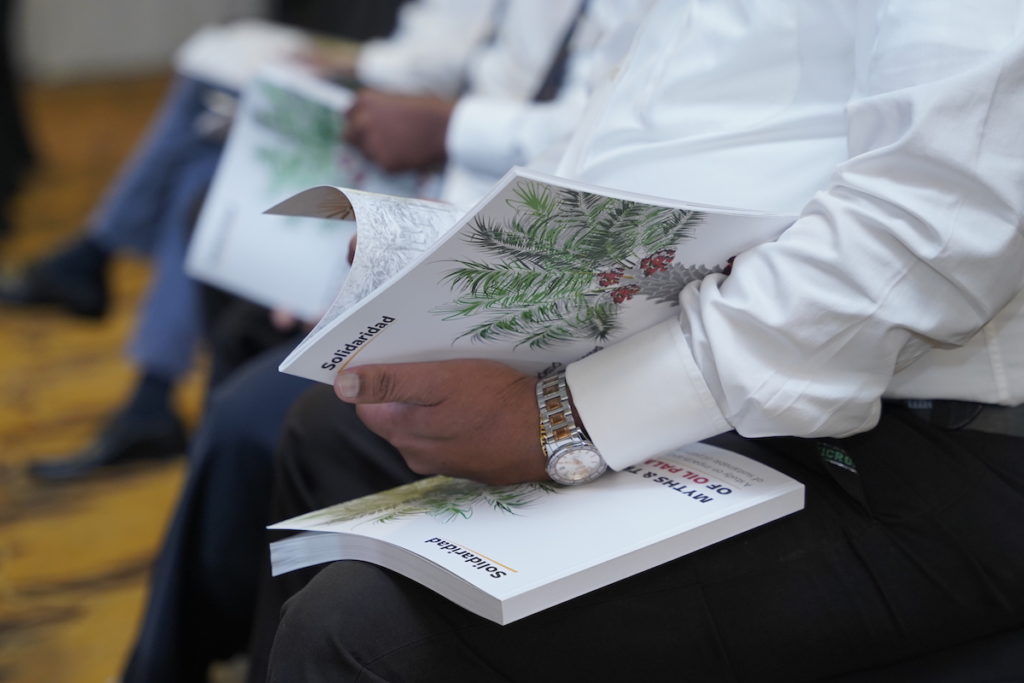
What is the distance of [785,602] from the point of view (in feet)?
1.96

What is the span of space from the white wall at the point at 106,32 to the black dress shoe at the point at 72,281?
235cm

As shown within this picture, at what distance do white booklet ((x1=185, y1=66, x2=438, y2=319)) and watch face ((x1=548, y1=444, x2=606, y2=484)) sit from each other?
58 cm

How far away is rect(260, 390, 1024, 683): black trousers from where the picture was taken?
1.88 feet

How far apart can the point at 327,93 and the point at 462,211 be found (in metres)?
0.57

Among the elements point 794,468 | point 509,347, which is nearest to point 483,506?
point 509,347

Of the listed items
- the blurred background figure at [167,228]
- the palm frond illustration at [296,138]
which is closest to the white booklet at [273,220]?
the palm frond illustration at [296,138]

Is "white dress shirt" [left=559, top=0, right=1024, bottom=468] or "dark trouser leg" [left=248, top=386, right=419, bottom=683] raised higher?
"white dress shirt" [left=559, top=0, right=1024, bottom=468]

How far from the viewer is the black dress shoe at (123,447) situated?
1612mm

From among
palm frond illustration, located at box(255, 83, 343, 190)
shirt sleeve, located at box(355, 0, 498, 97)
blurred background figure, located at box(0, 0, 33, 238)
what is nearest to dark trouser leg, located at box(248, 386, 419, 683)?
palm frond illustration, located at box(255, 83, 343, 190)

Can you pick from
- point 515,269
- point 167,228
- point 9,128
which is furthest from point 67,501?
point 9,128

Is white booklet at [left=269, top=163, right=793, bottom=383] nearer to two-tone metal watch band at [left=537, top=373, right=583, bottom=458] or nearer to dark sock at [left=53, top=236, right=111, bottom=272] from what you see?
two-tone metal watch band at [left=537, top=373, right=583, bottom=458]

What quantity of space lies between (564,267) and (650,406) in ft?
0.34

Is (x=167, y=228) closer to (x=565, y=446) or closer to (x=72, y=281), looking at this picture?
(x=72, y=281)

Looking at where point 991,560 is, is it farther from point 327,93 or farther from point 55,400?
point 55,400
